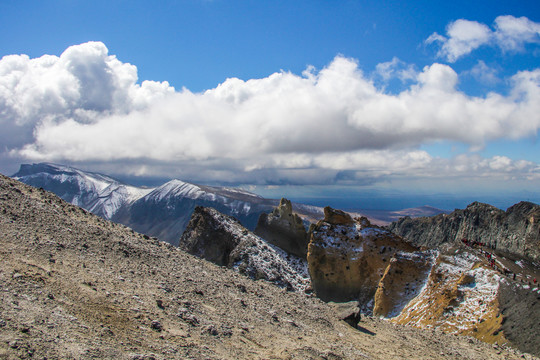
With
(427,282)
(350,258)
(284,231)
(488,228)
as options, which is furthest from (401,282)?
(488,228)

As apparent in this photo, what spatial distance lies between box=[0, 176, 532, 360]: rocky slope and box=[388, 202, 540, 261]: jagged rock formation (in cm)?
6164

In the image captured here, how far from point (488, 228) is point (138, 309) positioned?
424 ft

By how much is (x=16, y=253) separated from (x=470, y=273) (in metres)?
34.2

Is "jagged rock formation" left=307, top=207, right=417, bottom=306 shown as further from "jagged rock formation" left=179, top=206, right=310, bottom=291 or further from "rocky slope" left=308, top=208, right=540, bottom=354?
"jagged rock formation" left=179, top=206, right=310, bottom=291

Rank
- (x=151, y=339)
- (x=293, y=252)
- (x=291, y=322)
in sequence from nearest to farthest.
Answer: (x=151, y=339) < (x=291, y=322) < (x=293, y=252)

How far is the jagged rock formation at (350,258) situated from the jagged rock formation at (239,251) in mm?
3604

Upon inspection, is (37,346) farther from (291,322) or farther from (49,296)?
(291,322)

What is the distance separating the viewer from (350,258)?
4562 centimetres

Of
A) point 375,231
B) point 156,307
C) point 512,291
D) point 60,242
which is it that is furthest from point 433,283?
point 60,242

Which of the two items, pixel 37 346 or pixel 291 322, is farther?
pixel 291 322

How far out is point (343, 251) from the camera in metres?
46.5

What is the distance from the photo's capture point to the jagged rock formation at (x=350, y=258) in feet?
146

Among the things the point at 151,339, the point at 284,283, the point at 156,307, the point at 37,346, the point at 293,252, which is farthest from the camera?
the point at 293,252

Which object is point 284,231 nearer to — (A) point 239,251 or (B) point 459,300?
(A) point 239,251
